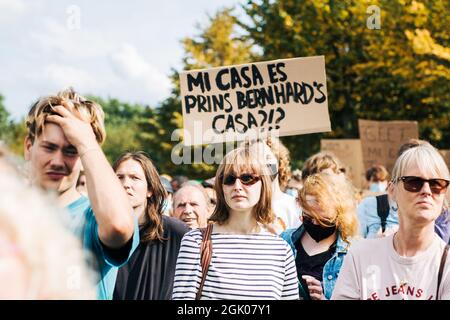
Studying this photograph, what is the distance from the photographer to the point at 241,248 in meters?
3.03

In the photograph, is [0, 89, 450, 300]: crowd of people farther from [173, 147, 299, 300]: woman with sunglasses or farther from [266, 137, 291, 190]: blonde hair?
[266, 137, 291, 190]: blonde hair

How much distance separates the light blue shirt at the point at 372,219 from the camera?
471 centimetres

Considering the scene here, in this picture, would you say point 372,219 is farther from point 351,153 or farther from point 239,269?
point 351,153

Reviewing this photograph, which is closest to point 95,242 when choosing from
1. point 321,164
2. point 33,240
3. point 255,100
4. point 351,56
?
point 33,240

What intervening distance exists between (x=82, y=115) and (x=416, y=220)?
48.7 inches

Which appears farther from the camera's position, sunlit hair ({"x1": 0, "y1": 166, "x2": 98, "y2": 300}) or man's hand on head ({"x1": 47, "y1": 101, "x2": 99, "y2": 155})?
man's hand on head ({"x1": 47, "y1": 101, "x2": 99, "y2": 155})

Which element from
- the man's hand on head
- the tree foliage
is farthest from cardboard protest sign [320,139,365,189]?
the man's hand on head

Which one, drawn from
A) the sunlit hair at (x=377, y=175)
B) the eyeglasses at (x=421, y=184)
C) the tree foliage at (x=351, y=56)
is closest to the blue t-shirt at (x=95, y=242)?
the eyeglasses at (x=421, y=184)

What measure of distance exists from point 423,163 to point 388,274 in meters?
0.43

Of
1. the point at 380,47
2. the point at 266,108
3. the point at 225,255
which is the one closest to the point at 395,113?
the point at 380,47

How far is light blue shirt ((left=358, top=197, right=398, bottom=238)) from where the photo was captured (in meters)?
4.71

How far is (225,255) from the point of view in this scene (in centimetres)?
300
